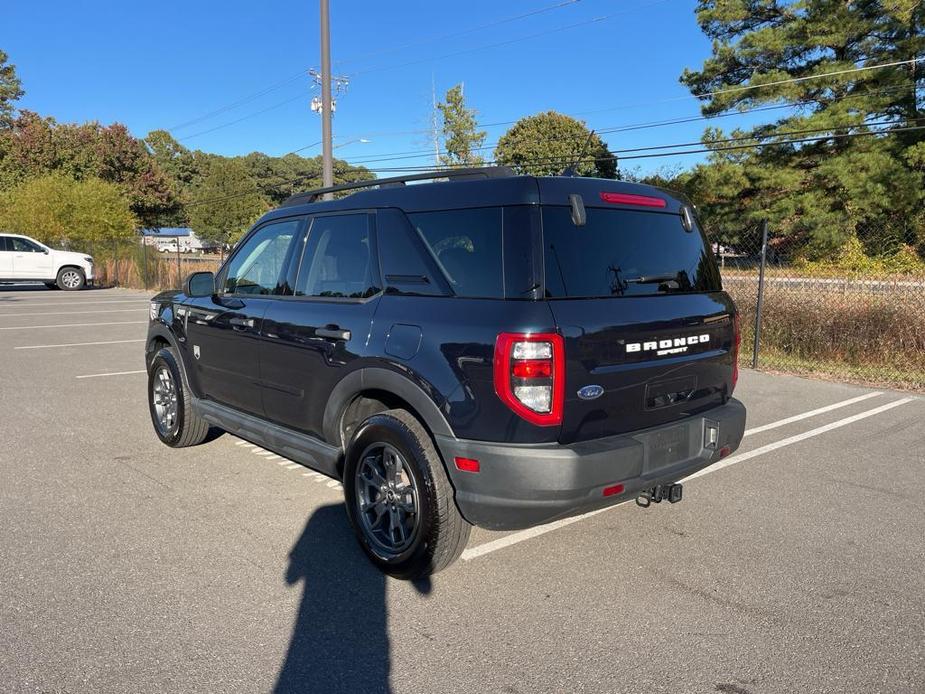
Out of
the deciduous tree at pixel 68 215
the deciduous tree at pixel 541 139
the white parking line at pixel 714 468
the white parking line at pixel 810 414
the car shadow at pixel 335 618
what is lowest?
the car shadow at pixel 335 618

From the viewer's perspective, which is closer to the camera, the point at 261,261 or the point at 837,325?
the point at 261,261

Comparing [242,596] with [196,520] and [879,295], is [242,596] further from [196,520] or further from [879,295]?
[879,295]

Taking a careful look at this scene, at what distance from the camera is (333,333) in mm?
3734

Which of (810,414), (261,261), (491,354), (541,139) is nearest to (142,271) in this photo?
(261,261)

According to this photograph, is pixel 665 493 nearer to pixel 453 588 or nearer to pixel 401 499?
pixel 453 588

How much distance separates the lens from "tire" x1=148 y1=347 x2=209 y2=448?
17.7 ft

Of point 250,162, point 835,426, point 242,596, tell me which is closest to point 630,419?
point 242,596

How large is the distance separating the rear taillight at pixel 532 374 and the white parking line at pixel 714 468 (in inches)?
34.6

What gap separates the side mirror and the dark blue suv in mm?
931

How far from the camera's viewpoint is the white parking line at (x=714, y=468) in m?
3.82

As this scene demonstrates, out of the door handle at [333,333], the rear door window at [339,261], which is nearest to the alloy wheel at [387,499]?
the door handle at [333,333]

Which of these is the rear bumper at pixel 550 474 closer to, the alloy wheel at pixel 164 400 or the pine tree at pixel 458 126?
the alloy wheel at pixel 164 400

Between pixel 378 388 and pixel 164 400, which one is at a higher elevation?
pixel 378 388

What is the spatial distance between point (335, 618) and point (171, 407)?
3.23m
